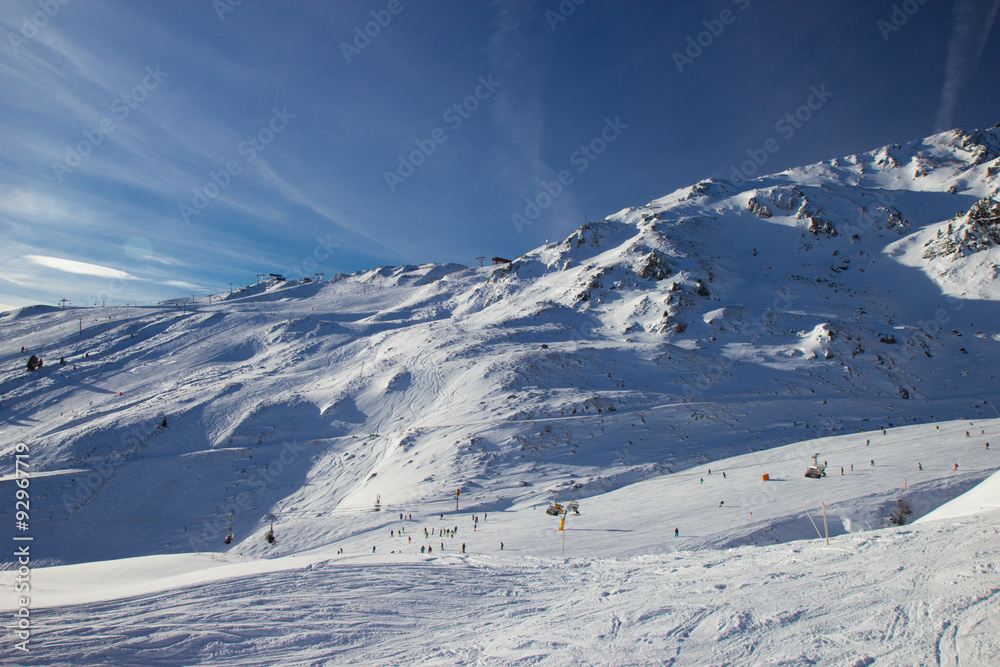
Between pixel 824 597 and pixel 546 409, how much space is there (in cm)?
3123

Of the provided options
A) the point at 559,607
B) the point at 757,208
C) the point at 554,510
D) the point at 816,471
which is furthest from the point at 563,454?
the point at 757,208

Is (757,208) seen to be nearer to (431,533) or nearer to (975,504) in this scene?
(975,504)

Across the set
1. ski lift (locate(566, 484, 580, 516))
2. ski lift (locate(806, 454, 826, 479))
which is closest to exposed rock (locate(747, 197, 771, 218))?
ski lift (locate(806, 454, 826, 479))

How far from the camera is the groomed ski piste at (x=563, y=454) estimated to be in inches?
300

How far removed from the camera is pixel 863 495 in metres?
20.8

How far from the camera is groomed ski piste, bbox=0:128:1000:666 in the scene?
25.0 feet

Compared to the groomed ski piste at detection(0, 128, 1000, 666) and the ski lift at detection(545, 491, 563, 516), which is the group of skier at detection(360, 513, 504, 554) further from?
the ski lift at detection(545, 491, 563, 516)

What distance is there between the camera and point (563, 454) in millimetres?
32625

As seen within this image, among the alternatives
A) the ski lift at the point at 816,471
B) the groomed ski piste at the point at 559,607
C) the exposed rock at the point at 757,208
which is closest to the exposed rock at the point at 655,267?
the exposed rock at the point at 757,208

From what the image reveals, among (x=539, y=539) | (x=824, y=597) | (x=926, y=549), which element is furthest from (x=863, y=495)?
(x=824, y=597)

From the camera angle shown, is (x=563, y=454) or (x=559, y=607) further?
(x=563, y=454)

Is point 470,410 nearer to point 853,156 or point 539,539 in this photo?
point 539,539

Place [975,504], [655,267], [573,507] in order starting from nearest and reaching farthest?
1. [975,504]
2. [573,507]
3. [655,267]

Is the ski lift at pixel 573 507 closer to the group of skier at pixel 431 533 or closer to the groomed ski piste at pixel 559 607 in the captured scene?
the group of skier at pixel 431 533
